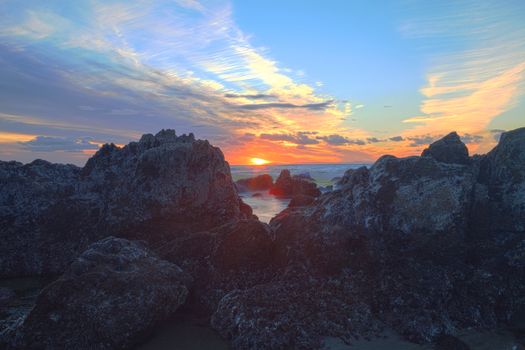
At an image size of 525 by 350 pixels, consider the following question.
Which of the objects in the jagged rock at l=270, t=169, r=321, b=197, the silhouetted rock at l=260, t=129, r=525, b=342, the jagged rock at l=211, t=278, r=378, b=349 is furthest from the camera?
the jagged rock at l=270, t=169, r=321, b=197

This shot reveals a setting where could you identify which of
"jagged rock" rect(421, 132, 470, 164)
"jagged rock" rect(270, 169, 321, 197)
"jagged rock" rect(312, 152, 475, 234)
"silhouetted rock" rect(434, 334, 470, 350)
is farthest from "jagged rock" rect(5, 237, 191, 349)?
"jagged rock" rect(270, 169, 321, 197)

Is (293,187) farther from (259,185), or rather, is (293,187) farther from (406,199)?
(406,199)

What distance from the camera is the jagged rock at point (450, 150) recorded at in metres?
8.44

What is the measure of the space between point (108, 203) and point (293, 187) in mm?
17425

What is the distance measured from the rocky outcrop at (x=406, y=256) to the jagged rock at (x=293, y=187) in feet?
52.7

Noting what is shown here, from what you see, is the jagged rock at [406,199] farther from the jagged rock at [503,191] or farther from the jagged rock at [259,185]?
the jagged rock at [259,185]

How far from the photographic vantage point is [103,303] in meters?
5.56

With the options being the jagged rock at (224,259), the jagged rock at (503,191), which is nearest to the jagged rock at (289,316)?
the jagged rock at (224,259)

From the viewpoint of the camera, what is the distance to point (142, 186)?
10.5m

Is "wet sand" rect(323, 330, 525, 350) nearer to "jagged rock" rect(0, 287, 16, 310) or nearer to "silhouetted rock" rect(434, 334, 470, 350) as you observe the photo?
"silhouetted rock" rect(434, 334, 470, 350)

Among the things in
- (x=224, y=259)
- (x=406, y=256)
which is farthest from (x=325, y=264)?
(x=224, y=259)

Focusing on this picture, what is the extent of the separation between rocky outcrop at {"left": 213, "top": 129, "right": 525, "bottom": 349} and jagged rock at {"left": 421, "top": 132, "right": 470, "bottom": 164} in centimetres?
19

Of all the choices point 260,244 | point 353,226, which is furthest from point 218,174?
point 353,226

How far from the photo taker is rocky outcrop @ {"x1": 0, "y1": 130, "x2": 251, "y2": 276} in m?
9.48
